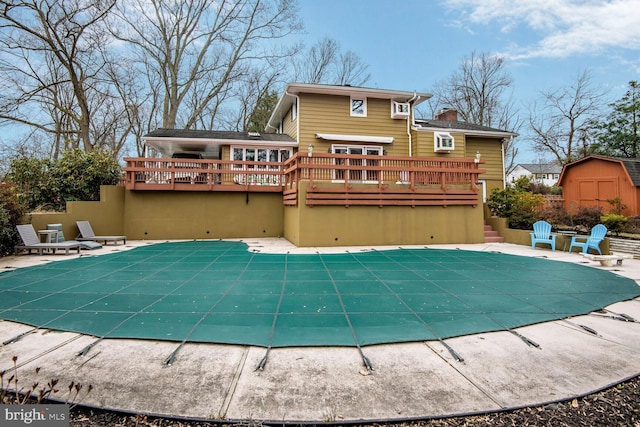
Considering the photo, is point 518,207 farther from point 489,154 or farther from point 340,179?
point 340,179

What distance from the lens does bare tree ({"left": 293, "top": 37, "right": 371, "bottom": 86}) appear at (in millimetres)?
23375

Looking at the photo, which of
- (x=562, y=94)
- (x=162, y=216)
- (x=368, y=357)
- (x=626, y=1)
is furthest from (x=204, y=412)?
(x=562, y=94)

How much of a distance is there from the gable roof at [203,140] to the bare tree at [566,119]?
21.6m

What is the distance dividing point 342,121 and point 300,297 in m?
11.2

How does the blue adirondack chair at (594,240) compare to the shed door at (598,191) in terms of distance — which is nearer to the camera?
the blue adirondack chair at (594,240)

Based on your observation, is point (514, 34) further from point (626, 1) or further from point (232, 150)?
point (232, 150)

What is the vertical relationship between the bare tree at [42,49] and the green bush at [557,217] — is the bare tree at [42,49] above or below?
above

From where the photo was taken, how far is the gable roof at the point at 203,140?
13016 mm

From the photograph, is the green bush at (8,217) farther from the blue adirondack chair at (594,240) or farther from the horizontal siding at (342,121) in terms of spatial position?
the blue adirondack chair at (594,240)

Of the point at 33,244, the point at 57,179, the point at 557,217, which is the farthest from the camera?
the point at 557,217

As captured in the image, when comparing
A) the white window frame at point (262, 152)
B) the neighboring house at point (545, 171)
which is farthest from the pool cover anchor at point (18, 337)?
the neighboring house at point (545, 171)

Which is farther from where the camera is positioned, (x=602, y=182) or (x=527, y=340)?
(x=602, y=182)

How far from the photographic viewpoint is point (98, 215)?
10.6 m

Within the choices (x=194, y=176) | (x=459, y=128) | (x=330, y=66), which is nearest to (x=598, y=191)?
(x=459, y=128)
